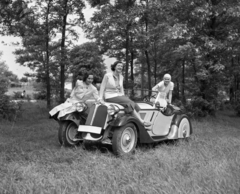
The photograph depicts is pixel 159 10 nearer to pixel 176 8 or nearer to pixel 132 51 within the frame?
pixel 176 8

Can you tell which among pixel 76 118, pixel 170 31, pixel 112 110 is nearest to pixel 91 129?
pixel 112 110

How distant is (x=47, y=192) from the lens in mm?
3270

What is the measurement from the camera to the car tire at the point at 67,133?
20.0 feet

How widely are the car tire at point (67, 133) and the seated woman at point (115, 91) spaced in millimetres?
1055

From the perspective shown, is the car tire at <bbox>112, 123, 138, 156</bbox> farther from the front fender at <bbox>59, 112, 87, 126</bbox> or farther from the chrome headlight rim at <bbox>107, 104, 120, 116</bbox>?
the front fender at <bbox>59, 112, 87, 126</bbox>

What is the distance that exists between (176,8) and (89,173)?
10622 mm

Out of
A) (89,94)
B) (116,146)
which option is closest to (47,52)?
(89,94)

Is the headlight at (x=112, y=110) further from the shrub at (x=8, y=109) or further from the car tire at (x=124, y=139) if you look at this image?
the shrub at (x=8, y=109)

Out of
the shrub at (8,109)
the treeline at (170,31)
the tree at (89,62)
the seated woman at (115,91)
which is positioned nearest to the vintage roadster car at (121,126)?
the seated woman at (115,91)

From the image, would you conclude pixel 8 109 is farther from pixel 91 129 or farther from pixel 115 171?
pixel 115 171

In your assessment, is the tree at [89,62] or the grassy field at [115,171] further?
the tree at [89,62]

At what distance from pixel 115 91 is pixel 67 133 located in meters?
1.42

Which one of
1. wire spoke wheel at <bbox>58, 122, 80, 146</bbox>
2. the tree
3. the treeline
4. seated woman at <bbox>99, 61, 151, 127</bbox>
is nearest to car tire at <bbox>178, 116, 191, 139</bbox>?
seated woman at <bbox>99, 61, 151, 127</bbox>

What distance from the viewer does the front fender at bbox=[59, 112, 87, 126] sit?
608 centimetres
